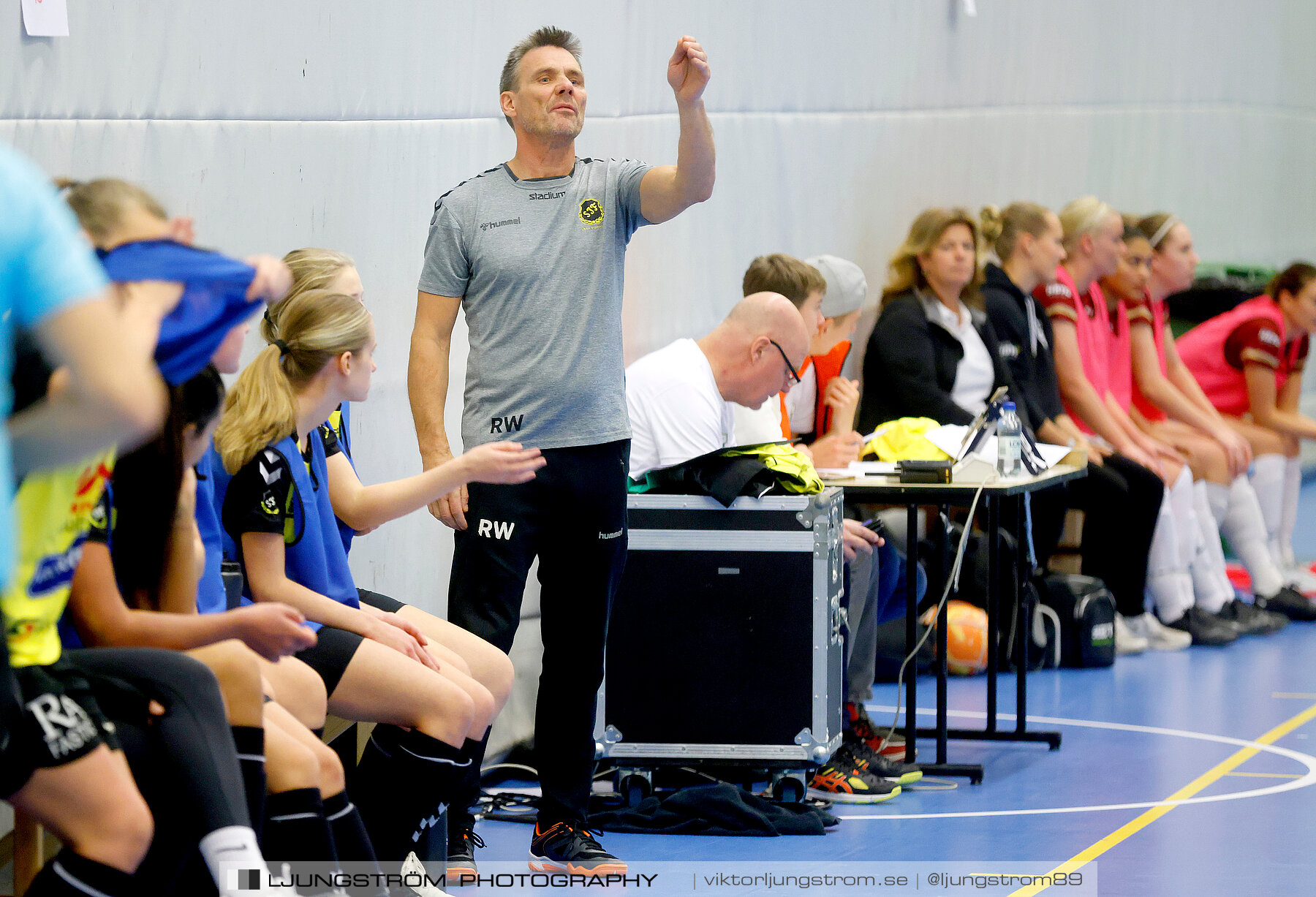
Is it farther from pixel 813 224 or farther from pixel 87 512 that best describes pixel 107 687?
pixel 813 224

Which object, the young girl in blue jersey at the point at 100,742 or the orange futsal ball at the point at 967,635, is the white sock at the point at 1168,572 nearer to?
the orange futsal ball at the point at 967,635

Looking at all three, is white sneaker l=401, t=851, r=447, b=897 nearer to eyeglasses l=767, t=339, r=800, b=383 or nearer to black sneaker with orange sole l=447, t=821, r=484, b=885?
black sneaker with orange sole l=447, t=821, r=484, b=885

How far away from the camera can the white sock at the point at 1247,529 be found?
7.83 metres

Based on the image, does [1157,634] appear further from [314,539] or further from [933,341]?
[314,539]

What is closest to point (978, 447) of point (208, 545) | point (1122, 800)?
point (1122, 800)

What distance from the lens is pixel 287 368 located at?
331 centimetres

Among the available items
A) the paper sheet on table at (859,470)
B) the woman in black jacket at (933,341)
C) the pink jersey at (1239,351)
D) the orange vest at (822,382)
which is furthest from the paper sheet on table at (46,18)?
the pink jersey at (1239,351)

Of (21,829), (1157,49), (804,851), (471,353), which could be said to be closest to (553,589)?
(471,353)

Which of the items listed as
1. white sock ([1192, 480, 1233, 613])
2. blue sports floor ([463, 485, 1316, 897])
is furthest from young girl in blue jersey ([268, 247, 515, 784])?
white sock ([1192, 480, 1233, 613])

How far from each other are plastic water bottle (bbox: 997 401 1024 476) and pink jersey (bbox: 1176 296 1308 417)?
3383 millimetres

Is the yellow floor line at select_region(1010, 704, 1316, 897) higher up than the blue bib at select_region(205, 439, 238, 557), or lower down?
lower down

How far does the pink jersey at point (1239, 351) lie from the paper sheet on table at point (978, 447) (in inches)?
116

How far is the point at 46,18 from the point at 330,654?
4.41 feet

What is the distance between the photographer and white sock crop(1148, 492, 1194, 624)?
23.5 feet
